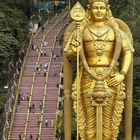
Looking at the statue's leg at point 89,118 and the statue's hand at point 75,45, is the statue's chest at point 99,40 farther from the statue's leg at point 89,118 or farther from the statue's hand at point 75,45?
the statue's leg at point 89,118

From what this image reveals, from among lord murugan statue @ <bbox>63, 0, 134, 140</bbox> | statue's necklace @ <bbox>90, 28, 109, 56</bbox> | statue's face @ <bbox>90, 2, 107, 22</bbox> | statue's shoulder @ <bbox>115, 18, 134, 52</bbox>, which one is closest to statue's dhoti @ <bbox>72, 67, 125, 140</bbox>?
lord murugan statue @ <bbox>63, 0, 134, 140</bbox>

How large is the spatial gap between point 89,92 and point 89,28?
4.17 ft

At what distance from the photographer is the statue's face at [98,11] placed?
13859mm

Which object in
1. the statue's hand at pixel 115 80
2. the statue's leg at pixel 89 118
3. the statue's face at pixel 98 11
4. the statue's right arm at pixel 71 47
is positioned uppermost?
the statue's face at pixel 98 11

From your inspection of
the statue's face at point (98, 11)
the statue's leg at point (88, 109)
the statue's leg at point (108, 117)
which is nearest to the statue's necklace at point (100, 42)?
the statue's face at point (98, 11)

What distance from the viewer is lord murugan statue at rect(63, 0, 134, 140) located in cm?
1368

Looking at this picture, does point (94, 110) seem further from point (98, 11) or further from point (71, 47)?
point (98, 11)

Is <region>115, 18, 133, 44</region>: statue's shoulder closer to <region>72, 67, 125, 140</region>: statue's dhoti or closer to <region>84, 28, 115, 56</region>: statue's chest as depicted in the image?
<region>84, 28, 115, 56</region>: statue's chest

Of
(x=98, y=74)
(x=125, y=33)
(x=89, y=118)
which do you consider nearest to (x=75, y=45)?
(x=98, y=74)

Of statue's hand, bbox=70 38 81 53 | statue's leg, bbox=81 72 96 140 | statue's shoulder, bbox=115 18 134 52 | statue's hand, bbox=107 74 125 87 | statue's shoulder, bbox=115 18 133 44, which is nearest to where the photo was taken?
statue's hand, bbox=70 38 81 53

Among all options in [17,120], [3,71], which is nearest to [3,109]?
[17,120]

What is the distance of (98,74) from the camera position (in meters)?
13.7

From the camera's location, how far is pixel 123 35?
14039 millimetres

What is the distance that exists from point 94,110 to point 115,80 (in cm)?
71
